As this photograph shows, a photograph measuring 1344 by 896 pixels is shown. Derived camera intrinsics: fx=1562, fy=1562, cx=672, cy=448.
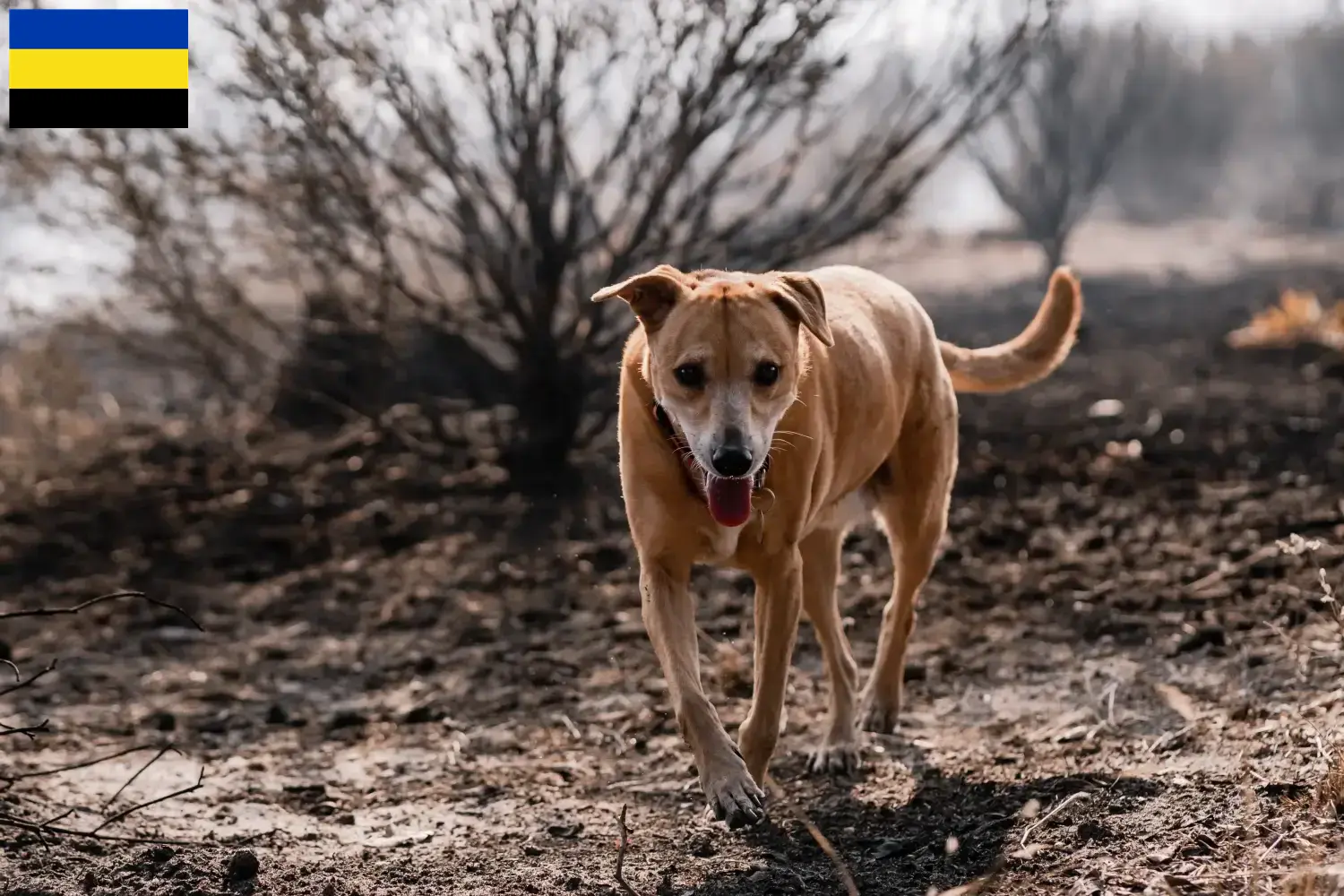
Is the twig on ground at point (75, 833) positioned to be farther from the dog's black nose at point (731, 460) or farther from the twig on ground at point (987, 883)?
the twig on ground at point (987, 883)

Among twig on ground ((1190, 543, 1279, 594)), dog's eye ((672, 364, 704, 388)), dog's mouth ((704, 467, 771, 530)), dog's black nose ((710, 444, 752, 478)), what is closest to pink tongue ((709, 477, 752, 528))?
dog's mouth ((704, 467, 771, 530))

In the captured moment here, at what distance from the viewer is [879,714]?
5398 mm

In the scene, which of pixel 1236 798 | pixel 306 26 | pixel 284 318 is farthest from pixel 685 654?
pixel 284 318

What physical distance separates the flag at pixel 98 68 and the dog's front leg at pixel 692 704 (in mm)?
4760

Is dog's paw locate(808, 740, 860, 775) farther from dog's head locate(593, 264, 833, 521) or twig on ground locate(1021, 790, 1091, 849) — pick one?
dog's head locate(593, 264, 833, 521)

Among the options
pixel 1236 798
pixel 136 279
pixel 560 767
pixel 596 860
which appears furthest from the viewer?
pixel 136 279

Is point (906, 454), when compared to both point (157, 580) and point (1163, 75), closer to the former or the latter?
point (157, 580)

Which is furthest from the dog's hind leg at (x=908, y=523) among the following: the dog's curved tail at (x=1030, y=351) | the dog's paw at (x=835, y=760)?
the dog's curved tail at (x=1030, y=351)

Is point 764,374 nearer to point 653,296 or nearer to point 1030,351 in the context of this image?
point 653,296

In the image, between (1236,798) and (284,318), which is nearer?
(1236,798)

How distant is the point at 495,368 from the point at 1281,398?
212 inches

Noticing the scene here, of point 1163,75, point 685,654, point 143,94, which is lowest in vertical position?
point 685,654

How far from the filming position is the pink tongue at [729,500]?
13.6 feet

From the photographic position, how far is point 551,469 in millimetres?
8875
